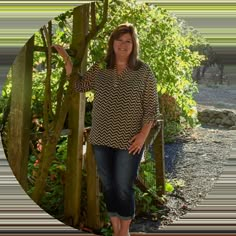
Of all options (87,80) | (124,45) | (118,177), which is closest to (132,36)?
(124,45)

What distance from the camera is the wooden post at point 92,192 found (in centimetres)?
192

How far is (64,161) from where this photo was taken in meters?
1.94

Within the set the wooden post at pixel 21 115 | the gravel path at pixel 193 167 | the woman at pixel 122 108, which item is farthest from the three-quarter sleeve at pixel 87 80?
the gravel path at pixel 193 167

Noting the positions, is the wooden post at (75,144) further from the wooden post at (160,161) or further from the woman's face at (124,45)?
the wooden post at (160,161)

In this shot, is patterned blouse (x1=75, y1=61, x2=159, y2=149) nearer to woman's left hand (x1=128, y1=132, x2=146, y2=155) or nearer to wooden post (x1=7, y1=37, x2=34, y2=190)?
woman's left hand (x1=128, y1=132, x2=146, y2=155)

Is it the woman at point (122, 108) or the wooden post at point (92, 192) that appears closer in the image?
the woman at point (122, 108)

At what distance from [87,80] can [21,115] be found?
0.23 m

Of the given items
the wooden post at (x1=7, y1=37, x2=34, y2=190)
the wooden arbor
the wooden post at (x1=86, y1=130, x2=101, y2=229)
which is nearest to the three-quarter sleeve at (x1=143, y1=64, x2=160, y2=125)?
the wooden arbor

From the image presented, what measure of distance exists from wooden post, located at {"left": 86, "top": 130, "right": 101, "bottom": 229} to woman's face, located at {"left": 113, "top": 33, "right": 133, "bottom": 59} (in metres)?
0.30

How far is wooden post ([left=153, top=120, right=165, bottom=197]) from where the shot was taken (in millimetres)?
1879

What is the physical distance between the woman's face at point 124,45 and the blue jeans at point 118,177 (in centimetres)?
28

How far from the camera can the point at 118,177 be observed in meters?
1.88

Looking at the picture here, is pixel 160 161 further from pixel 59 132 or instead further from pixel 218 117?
pixel 59 132

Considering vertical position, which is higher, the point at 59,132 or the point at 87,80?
the point at 87,80
